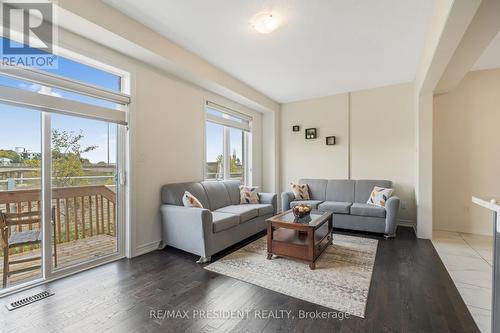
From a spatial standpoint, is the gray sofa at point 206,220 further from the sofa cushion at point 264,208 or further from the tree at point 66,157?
the tree at point 66,157

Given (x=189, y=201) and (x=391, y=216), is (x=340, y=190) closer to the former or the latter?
(x=391, y=216)

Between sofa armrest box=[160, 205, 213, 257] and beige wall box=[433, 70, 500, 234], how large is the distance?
4.01 meters

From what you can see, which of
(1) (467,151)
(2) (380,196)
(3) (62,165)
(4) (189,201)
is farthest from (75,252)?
(1) (467,151)

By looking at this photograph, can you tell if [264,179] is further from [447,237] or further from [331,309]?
[331,309]

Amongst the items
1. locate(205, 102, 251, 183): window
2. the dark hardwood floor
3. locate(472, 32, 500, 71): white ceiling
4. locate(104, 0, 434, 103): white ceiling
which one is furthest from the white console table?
locate(205, 102, 251, 183): window

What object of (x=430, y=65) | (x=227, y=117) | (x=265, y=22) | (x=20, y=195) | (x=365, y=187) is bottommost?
(x=365, y=187)

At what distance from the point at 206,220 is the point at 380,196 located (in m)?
2.98

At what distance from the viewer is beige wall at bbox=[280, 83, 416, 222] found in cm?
440

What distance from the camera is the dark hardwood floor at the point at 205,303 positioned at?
1643mm

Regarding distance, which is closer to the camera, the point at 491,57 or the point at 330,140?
the point at 491,57

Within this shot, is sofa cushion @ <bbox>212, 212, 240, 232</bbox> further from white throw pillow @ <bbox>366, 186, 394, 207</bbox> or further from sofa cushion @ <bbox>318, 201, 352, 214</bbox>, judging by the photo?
white throw pillow @ <bbox>366, 186, 394, 207</bbox>

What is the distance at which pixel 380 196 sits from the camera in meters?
3.95

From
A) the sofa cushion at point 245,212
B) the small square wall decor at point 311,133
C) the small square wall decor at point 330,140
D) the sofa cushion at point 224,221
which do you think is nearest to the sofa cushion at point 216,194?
the sofa cushion at point 245,212

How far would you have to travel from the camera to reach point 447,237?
11.9ft
